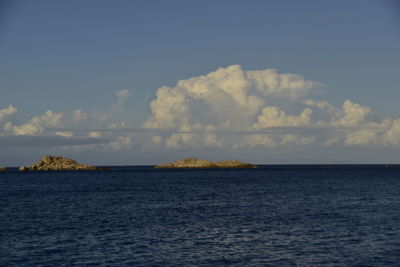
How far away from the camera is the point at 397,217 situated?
2457 inches

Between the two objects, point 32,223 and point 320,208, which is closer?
point 32,223

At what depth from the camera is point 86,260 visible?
38531 millimetres

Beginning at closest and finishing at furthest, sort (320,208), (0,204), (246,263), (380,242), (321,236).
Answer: (246,263) < (380,242) < (321,236) < (320,208) < (0,204)

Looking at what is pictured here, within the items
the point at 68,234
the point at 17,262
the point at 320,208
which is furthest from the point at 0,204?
the point at 320,208

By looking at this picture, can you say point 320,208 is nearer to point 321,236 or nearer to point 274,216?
point 274,216

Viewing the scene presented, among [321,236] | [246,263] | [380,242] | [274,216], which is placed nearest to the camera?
[246,263]

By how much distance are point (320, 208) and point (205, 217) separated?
76.1 ft

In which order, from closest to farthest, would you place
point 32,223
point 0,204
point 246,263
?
point 246,263 < point 32,223 < point 0,204

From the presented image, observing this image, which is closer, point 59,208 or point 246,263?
point 246,263

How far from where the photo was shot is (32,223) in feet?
196

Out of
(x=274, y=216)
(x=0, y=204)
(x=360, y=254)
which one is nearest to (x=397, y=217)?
(x=274, y=216)

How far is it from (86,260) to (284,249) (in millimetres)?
20101

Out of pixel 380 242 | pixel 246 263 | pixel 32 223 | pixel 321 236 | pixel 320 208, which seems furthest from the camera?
→ pixel 320 208

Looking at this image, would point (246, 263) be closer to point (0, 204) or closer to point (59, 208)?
point (59, 208)
